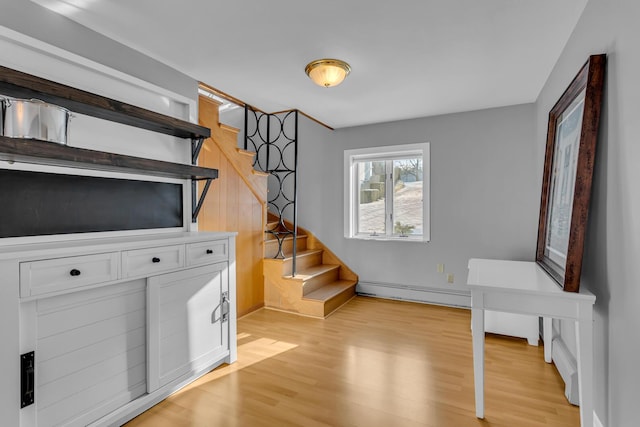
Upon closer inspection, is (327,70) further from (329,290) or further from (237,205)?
(329,290)

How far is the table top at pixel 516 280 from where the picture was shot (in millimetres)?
1592

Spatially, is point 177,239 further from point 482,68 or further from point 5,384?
point 482,68

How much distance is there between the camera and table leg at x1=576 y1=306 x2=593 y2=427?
1.46m

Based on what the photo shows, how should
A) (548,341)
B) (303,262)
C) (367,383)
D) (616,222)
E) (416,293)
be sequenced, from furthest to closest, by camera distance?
(303,262), (416,293), (548,341), (367,383), (616,222)

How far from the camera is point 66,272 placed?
144cm

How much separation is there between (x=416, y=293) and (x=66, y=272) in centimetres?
340

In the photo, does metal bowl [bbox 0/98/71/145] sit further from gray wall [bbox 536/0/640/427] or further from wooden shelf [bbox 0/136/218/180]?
gray wall [bbox 536/0/640/427]

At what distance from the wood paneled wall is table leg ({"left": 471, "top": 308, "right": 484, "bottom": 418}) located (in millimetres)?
2250

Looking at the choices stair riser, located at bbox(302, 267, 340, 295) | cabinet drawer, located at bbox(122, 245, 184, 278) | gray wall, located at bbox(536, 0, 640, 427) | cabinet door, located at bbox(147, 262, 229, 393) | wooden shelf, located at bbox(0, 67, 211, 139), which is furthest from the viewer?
stair riser, located at bbox(302, 267, 340, 295)

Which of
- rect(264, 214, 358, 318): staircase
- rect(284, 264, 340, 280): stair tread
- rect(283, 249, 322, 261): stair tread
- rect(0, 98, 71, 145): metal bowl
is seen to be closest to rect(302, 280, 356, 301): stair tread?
rect(264, 214, 358, 318): staircase

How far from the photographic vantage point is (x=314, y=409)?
1.86 meters

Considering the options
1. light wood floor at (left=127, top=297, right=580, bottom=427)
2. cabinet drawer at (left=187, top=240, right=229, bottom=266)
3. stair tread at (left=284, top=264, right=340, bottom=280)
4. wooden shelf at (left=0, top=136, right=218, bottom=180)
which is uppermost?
wooden shelf at (left=0, top=136, right=218, bottom=180)

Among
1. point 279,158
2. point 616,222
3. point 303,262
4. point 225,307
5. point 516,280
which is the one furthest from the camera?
point 279,158

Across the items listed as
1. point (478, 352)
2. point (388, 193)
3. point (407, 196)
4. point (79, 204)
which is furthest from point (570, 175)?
point (79, 204)
